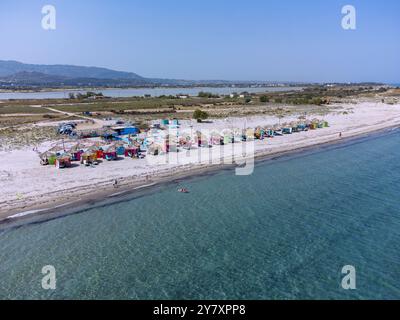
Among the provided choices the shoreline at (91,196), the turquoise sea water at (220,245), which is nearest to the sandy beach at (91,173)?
the shoreline at (91,196)

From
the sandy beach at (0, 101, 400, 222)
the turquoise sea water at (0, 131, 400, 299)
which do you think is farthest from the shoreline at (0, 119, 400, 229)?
the turquoise sea water at (0, 131, 400, 299)

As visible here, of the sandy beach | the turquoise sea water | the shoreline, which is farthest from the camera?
the sandy beach

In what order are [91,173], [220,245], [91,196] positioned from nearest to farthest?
[220,245] < [91,196] < [91,173]

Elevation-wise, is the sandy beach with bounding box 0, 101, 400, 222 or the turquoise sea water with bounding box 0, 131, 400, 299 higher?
the sandy beach with bounding box 0, 101, 400, 222

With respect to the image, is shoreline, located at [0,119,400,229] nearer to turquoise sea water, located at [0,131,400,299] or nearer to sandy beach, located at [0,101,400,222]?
sandy beach, located at [0,101,400,222]

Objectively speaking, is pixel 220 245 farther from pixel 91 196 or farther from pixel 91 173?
pixel 91 173

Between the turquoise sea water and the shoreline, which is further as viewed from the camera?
the shoreline

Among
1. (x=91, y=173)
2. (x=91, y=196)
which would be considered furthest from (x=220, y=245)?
(x=91, y=173)
